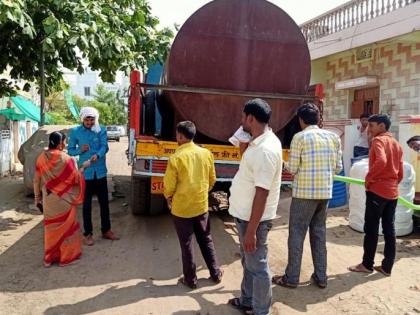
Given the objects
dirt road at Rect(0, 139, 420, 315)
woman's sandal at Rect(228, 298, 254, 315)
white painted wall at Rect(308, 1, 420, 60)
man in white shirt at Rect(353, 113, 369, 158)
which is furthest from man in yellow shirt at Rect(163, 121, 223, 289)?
white painted wall at Rect(308, 1, 420, 60)

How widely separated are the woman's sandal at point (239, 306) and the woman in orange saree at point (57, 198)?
188 cm

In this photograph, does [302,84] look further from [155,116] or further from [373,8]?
[373,8]

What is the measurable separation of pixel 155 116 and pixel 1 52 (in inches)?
149

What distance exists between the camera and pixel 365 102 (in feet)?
31.6

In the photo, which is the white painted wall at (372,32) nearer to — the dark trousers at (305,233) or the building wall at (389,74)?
the building wall at (389,74)

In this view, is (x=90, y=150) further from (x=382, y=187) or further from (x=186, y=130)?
(x=382, y=187)

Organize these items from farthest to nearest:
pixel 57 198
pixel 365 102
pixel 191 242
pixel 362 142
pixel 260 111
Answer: pixel 365 102, pixel 362 142, pixel 57 198, pixel 191 242, pixel 260 111

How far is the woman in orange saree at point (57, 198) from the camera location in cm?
436

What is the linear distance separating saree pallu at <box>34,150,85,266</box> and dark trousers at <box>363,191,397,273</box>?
A: 117 inches

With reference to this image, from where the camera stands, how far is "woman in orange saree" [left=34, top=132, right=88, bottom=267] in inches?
172

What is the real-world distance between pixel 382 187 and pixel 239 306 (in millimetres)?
1800

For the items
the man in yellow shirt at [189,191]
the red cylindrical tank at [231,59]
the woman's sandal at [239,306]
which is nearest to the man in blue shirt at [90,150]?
the red cylindrical tank at [231,59]

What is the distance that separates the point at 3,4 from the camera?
16.9 ft

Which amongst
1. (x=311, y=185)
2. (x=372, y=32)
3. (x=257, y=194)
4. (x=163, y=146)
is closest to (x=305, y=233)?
(x=311, y=185)
